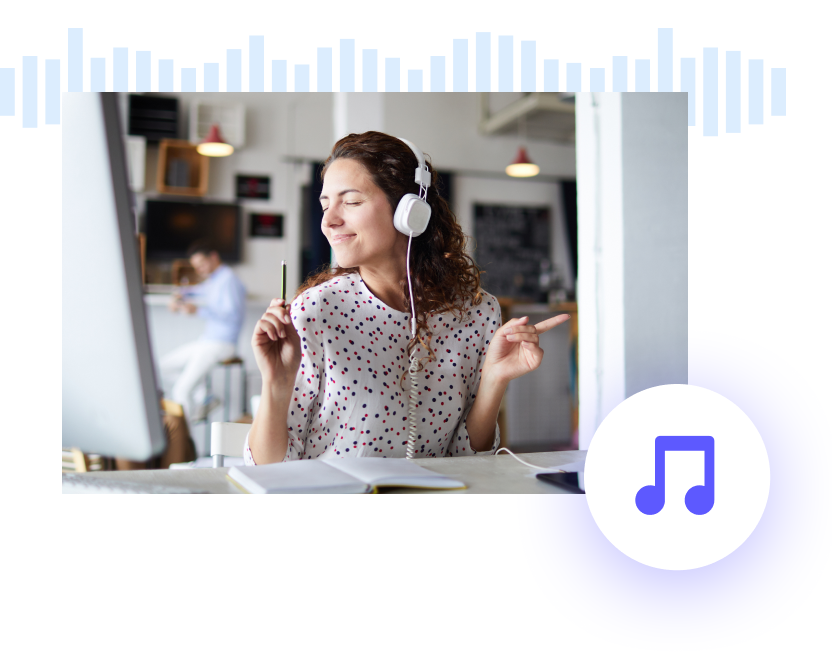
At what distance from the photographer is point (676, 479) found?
0.77m

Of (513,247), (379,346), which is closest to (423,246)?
(379,346)

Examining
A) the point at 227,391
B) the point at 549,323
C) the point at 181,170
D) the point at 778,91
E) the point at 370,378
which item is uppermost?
the point at 181,170

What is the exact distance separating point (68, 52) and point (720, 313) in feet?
4.13

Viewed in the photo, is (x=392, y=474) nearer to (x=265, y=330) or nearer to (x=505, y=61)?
(x=265, y=330)

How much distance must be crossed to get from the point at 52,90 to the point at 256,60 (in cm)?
35

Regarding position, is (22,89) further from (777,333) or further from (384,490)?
(777,333)

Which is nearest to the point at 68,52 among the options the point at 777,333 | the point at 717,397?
the point at 717,397

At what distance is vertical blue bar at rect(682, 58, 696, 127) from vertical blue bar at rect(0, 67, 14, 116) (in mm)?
1195

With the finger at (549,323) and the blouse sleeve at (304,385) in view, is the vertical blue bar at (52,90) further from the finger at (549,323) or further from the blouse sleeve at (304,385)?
the finger at (549,323)

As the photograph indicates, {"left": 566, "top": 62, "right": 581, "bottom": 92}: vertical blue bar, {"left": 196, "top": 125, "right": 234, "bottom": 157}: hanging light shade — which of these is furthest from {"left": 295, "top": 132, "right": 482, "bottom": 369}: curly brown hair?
{"left": 196, "top": 125, "right": 234, "bottom": 157}: hanging light shade

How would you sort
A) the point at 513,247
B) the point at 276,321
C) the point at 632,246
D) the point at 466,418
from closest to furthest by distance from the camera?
the point at 276,321, the point at 466,418, the point at 632,246, the point at 513,247

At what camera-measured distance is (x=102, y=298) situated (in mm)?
440

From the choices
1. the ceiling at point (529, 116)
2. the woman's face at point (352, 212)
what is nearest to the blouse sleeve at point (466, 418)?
the woman's face at point (352, 212)

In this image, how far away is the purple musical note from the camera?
773 mm
